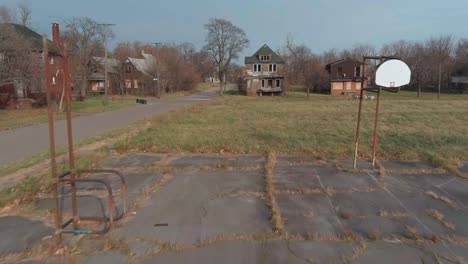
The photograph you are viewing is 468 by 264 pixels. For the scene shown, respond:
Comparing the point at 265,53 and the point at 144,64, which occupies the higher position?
the point at 265,53

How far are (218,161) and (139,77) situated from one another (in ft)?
164

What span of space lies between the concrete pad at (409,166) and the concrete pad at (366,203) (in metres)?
1.58

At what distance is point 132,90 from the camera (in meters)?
53.2

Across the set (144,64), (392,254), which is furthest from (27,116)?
(144,64)

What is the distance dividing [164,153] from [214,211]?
13.1 feet

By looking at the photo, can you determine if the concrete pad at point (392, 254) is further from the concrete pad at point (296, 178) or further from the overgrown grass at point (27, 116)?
the overgrown grass at point (27, 116)

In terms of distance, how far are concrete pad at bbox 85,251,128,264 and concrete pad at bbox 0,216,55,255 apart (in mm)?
835

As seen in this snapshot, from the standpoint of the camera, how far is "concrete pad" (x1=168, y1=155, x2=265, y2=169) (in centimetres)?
656

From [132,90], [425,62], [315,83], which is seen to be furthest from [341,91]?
[132,90]

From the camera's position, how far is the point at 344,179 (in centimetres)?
547

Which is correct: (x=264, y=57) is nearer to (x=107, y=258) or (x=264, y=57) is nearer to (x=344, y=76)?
(x=344, y=76)

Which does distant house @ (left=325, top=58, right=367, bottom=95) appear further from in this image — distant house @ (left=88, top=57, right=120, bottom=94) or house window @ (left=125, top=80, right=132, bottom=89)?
distant house @ (left=88, top=57, right=120, bottom=94)

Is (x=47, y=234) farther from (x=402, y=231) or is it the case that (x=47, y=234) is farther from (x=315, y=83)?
(x=315, y=83)

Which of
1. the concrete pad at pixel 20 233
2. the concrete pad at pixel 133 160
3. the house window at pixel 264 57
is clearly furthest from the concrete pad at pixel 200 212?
the house window at pixel 264 57
